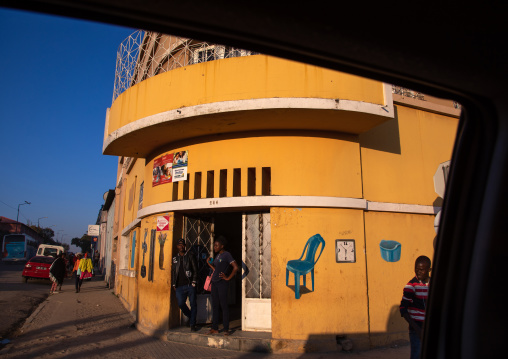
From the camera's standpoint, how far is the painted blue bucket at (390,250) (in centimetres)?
721

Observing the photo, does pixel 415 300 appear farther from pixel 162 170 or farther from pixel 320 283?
pixel 162 170

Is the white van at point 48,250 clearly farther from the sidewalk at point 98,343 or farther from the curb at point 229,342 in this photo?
the curb at point 229,342

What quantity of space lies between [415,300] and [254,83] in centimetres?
431

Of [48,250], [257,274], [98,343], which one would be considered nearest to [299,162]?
[257,274]

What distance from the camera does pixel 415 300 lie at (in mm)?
4293

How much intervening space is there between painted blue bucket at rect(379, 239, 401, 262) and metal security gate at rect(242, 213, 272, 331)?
2.17m

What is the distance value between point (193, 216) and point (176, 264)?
114 cm

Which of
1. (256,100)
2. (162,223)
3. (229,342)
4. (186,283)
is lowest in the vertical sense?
(229,342)

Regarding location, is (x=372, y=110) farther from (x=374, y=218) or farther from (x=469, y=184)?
(x=469, y=184)

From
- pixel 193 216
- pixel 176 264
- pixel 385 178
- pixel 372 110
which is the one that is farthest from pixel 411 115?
pixel 176 264

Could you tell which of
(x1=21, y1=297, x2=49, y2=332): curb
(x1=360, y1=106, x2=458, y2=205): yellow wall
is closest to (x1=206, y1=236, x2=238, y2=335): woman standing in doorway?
(x1=360, y1=106, x2=458, y2=205): yellow wall

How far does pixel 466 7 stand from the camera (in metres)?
1.44

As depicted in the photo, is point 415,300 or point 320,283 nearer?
point 415,300

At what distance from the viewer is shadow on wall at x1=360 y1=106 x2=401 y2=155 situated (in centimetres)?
771
